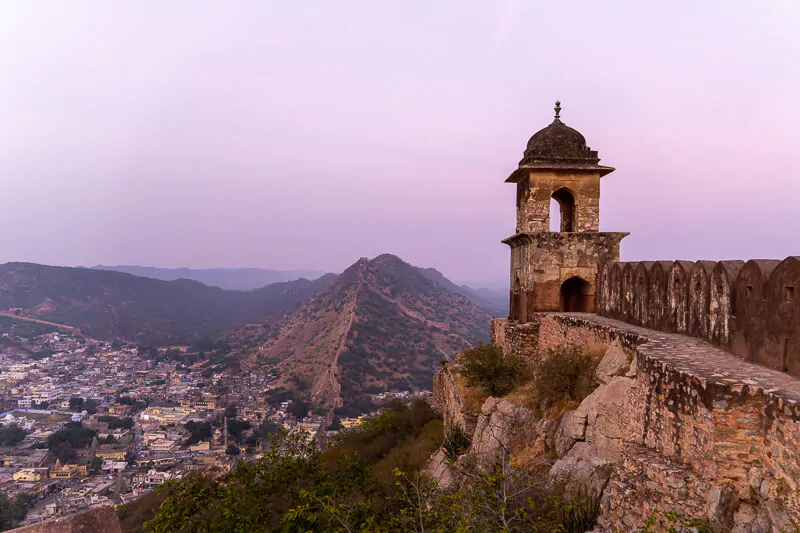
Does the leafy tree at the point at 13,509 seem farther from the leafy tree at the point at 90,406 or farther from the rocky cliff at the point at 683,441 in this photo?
the rocky cliff at the point at 683,441

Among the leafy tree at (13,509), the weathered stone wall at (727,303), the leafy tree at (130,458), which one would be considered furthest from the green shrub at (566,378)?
the leafy tree at (130,458)

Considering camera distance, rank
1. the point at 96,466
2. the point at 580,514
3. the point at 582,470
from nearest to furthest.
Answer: the point at 580,514, the point at 582,470, the point at 96,466

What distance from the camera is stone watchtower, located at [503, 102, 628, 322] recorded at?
40.4ft

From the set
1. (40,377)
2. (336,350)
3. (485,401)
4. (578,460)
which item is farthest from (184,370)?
(578,460)

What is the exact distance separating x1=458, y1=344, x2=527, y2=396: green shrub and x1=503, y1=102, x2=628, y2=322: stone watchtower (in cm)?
173

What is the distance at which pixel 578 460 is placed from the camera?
621 centimetres

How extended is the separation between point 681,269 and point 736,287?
1.87 metres

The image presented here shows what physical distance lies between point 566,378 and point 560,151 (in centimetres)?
759

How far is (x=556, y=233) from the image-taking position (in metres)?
12.3

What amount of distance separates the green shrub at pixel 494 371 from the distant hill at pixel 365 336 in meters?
28.2

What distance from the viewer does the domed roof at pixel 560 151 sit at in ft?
41.7

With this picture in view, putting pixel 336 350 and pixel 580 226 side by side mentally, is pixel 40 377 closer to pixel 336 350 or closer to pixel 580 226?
pixel 336 350

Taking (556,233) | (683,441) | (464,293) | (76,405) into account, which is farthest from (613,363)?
(464,293)

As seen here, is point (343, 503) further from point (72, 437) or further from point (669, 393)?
point (72, 437)
